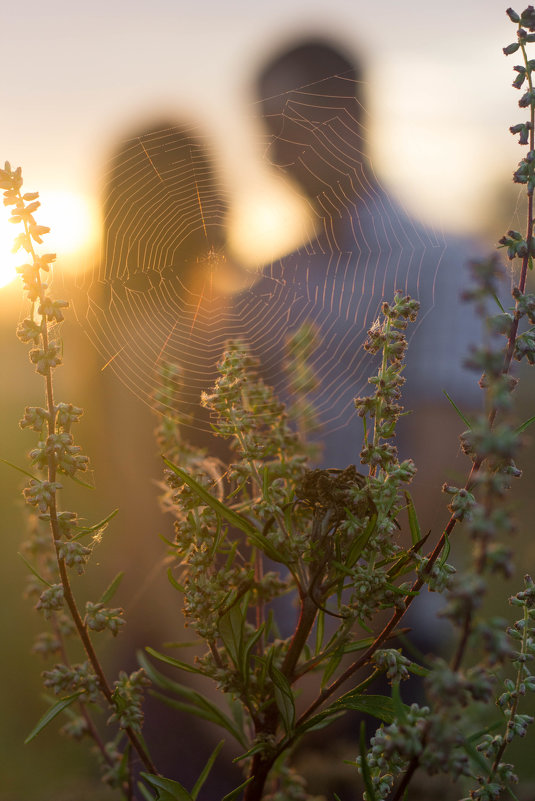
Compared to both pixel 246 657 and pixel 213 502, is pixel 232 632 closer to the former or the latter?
pixel 246 657

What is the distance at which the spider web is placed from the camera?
1056mm

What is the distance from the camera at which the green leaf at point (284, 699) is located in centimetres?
65

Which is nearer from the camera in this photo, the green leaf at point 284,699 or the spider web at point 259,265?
the green leaf at point 284,699

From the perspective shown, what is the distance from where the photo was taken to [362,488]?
635 millimetres

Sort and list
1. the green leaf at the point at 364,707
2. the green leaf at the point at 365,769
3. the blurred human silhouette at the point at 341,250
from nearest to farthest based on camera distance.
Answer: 1. the green leaf at the point at 365,769
2. the green leaf at the point at 364,707
3. the blurred human silhouette at the point at 341,250

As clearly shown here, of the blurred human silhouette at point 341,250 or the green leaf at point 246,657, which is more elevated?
the blurred human silhouette at point 341,250

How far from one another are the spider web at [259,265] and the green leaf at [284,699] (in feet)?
1.24

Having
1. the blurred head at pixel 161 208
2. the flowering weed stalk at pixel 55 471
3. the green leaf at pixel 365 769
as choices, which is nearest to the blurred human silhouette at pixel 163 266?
the blurred head at pixel 161 208

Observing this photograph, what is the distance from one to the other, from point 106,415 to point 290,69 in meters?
1.44

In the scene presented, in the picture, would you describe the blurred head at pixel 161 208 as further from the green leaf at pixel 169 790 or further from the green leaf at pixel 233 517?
the green leaf at pixel 169 790

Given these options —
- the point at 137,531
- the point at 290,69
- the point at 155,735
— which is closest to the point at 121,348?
the point at 137,531

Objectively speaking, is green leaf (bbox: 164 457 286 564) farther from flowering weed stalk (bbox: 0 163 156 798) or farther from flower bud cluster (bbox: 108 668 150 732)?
flower bud cluster (bbox: 108 668 150 732)

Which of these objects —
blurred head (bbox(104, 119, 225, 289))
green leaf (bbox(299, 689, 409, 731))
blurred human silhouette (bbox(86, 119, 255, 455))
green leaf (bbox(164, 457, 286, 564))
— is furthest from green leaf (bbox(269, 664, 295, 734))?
blurred head (bbox(104, 119, 225, 289))

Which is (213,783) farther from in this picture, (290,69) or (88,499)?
(290,69)
